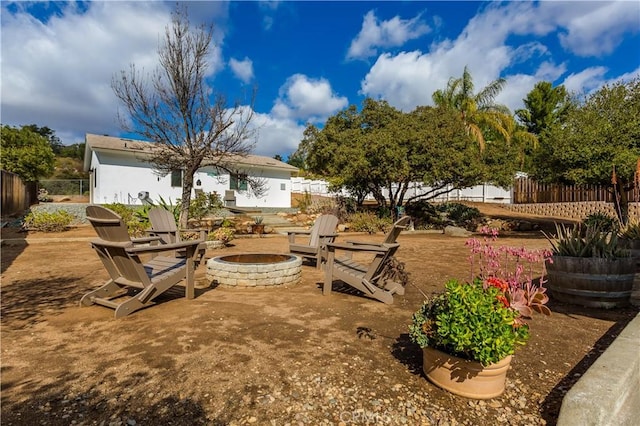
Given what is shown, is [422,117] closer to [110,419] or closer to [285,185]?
[285,185]

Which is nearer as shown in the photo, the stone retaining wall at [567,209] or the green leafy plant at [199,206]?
the green leafy plant at [199,206]

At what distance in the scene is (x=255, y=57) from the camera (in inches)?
587

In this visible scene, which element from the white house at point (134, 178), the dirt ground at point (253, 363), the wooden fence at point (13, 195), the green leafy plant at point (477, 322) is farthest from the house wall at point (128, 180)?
the green leafy plant at point (477, 322)

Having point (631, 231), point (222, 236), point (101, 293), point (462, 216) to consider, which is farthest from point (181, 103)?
point (462, 216)

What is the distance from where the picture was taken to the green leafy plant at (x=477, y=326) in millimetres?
2051

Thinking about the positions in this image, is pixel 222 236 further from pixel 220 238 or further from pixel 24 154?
pixel 24 154

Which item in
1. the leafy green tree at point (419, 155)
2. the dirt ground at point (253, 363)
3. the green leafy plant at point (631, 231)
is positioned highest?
the leafy green tree at point (419, 155)

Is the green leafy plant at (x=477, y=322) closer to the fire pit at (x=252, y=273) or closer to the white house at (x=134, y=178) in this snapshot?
the fire pit at (x=252, y=273)

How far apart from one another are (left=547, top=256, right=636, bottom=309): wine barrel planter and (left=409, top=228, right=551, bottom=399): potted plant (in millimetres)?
2345

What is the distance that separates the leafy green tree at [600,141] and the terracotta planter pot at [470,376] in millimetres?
11139

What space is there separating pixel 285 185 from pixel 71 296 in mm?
19543

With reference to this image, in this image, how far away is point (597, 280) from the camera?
399 cm

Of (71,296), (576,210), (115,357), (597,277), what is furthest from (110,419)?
(576,210)

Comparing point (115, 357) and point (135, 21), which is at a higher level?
point (135, 21)
